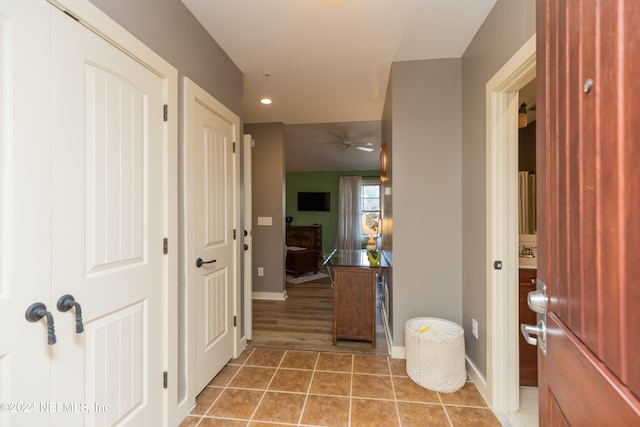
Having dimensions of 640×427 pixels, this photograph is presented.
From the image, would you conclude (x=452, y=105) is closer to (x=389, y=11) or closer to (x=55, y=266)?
(x=389, y=11)

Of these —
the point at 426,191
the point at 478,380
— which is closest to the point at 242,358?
the point at 478,380

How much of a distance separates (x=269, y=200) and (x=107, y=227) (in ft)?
9.72

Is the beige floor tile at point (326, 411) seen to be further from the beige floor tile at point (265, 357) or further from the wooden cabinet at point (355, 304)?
the wooden cabinet at point (355, 304)

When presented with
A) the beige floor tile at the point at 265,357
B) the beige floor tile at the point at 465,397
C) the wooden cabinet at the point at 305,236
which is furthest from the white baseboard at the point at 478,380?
the wooden cabinet at the point at 305,236

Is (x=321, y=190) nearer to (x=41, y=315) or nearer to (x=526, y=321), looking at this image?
(x=526, y=321)

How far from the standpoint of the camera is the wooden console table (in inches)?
106

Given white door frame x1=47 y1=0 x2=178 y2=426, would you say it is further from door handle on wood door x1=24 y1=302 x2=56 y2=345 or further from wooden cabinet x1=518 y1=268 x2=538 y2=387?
wooden cabinet x1=518 y1=268 x2=538 y2=387

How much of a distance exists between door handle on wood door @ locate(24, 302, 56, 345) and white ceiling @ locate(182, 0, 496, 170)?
1783 mm

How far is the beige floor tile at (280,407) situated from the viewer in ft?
5.61

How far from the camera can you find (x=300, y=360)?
2420mm

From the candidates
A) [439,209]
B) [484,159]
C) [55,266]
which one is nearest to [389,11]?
[484,159]

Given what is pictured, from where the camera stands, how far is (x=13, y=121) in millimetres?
874

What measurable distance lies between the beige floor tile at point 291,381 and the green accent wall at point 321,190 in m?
5.75

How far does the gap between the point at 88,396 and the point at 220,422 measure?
816mm
